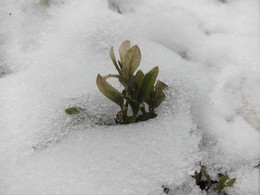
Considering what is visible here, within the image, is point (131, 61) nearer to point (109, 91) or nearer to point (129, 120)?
point (109, 91)

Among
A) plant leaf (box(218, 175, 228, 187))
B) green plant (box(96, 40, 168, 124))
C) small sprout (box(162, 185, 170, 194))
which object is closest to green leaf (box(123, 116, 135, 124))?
green plant (box(96, 40, 168, 124))

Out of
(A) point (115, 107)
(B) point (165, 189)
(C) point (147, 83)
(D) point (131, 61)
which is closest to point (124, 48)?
(D) point (131, 61)

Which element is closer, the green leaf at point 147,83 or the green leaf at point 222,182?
the green leaf at point 222,182

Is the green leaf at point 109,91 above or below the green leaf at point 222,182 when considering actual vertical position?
above

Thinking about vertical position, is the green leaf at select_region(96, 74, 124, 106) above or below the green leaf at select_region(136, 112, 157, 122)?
above

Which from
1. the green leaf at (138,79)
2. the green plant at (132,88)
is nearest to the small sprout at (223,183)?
the green plant at (132,88)

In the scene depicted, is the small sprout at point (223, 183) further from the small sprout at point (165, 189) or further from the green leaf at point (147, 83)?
the green leaf at point (147, 83)

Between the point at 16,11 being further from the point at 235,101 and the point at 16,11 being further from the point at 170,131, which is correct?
the point at 235,101

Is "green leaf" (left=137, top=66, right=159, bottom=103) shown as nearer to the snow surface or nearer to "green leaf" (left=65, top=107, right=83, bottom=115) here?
the snow surface
